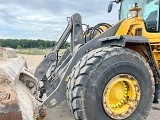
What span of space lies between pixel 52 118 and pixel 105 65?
6.26ft

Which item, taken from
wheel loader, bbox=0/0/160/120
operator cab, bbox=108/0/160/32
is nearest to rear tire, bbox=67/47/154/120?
wheel loader, bbox=0/0/160/120

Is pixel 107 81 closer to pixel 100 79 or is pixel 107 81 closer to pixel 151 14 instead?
pixel 100 79

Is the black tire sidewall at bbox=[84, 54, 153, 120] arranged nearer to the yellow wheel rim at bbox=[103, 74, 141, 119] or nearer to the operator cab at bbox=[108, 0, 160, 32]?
the yellow wheel rim at bbox=[103, 74, 141, 119]

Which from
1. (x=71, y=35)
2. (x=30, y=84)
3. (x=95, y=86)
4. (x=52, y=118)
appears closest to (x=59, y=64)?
(x=71, y=35)

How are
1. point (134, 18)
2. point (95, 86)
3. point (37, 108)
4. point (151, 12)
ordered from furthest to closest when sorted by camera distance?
point (151, 12) → point (134, 18) → point (95, 86) → point (37, 108)

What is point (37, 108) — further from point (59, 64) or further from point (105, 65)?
point (59, 64)

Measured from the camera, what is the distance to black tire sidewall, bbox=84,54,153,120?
3260mm

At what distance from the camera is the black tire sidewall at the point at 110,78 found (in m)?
3.26

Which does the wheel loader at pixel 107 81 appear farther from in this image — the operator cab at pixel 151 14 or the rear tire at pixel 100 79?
the operator cab at pixel 151 14

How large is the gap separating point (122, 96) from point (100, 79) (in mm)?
498

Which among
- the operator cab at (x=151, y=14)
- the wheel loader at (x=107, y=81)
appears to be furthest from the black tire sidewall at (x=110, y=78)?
the operator cab at (x=151, y=14)

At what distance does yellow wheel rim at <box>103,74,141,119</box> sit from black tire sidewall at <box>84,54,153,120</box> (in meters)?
0.07

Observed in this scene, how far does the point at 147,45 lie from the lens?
4.02 m

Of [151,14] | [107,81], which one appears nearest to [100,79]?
[107,81]
